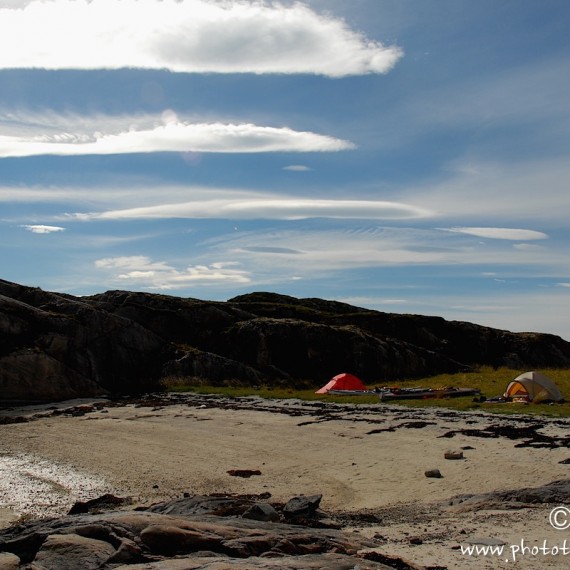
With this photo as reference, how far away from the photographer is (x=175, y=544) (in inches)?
361

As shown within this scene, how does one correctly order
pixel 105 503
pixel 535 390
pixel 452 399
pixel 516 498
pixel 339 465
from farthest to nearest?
pixel 452 399 → pixel 535 390 → pixel 339 465 → pixel 105 503 → pixel 516 498

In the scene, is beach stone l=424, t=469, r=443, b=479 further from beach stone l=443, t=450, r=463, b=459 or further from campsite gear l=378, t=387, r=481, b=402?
campsite gear l=378, t=387, r=481, b=402

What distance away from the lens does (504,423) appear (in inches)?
1029

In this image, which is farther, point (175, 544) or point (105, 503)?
point (105, 503)

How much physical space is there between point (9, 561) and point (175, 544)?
2.31 meters

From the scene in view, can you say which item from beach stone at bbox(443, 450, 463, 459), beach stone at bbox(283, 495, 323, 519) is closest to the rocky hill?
beach stone at bbox(443, 450, 463, 459)

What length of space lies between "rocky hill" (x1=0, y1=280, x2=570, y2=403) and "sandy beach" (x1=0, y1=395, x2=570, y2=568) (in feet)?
49.2

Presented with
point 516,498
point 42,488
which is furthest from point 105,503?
point 516,498

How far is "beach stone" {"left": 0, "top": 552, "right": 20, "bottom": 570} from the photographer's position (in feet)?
27.6

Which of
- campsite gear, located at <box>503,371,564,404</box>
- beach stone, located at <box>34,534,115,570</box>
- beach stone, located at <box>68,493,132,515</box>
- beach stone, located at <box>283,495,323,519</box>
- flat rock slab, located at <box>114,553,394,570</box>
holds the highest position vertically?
campsite gear, located at <box>503,371,564,404</box>

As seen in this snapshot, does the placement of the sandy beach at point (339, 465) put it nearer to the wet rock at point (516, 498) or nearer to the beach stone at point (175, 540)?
the wet rock at point (516, 498)

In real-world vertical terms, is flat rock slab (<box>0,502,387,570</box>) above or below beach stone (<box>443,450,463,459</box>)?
above

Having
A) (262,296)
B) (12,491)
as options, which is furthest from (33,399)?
(262,296)

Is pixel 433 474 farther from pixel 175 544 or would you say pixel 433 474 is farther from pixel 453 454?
pixel 175 544
